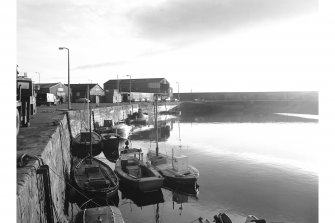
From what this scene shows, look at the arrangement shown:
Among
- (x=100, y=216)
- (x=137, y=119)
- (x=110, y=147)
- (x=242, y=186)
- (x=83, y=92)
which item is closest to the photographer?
(x=100, y=216)

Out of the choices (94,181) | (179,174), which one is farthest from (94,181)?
(179,174)

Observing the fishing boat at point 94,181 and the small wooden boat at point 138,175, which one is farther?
the small wooden boat at point 138,175

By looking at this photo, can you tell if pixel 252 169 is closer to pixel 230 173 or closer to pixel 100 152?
pixel 230 173

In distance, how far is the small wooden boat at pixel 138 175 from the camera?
2525 cm

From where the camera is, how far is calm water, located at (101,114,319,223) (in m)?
23.6

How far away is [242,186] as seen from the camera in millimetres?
30984

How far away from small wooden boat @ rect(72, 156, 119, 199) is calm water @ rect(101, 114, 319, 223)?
269cm

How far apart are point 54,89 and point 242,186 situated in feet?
257

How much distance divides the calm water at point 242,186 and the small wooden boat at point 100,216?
561cm

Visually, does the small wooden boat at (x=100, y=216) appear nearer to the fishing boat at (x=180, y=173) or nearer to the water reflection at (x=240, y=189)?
the water reflection at (x=240, y=189)

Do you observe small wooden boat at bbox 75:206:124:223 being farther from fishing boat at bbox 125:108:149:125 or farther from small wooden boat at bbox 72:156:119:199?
fishing boat at bbox 125:108:149:125

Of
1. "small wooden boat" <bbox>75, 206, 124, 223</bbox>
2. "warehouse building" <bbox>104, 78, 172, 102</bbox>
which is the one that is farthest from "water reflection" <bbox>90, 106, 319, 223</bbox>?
"warehouse building" <bbox>104, 78, 172, 102</bbox>

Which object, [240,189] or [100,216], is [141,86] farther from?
[100,216]

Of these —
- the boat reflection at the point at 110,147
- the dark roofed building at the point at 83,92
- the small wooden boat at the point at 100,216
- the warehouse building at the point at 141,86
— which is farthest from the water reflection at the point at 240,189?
the warehouse building at the point at 141,86
